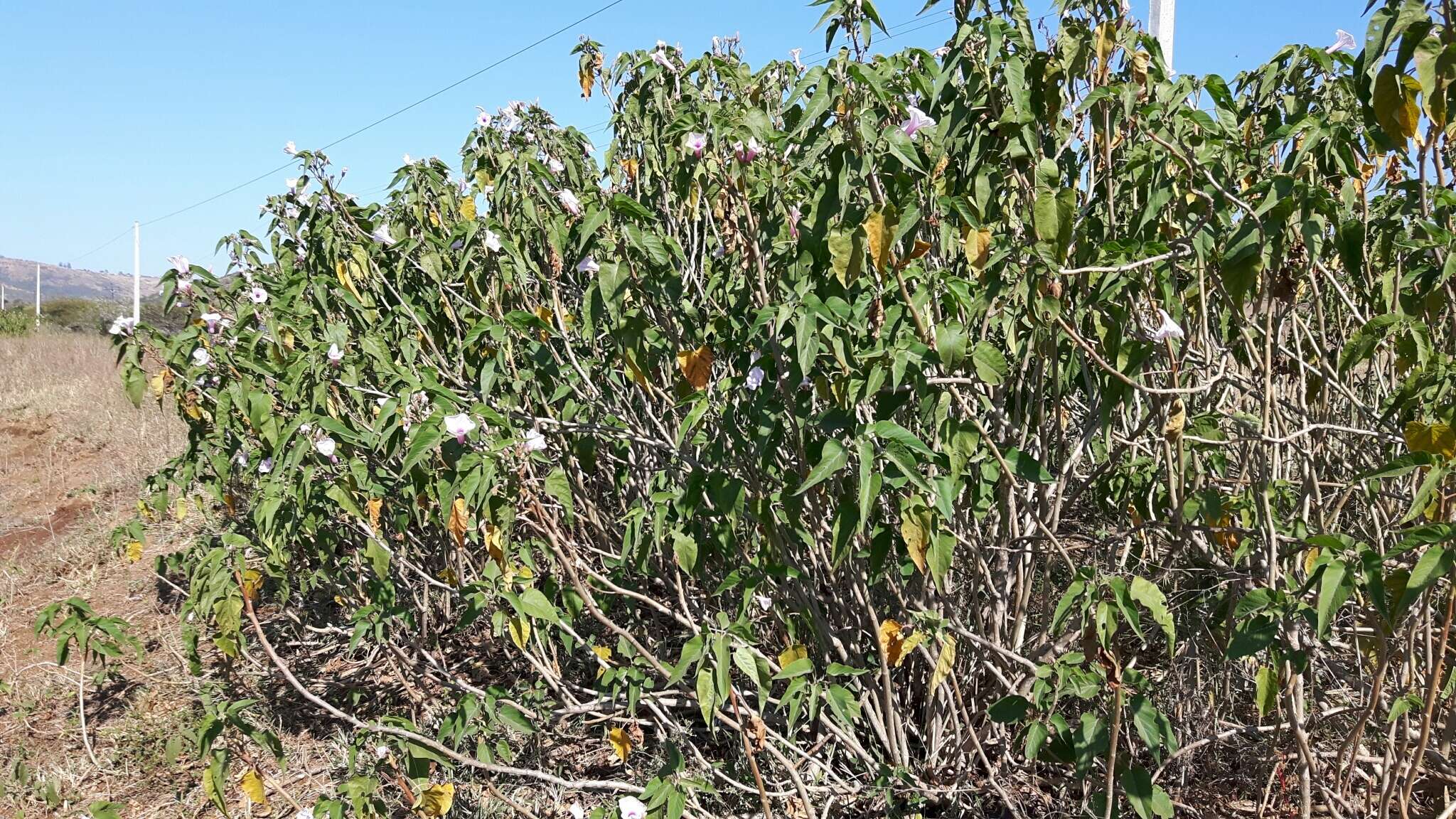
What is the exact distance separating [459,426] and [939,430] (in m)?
0.82

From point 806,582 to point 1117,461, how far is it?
68 cm

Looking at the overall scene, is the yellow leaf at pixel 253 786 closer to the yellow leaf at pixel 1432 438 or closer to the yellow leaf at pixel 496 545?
the yellow leaf at pixel 496 545

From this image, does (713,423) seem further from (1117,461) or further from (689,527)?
(1117,461)

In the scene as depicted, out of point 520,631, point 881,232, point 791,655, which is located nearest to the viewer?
point 881,232

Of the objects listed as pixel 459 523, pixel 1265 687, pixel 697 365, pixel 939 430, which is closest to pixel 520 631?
pixel 459 523

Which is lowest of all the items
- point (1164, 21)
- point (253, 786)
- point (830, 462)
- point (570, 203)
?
point (253, 786)

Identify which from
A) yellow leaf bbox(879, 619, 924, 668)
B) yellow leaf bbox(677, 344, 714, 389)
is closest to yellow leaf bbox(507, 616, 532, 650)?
yellow leaf bbox(677, 344, 714, 389)

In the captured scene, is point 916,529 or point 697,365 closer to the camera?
point 916,529

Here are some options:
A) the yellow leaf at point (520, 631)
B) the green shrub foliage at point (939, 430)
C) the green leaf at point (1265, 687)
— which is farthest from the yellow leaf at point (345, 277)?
the green leaf at point (1265, 687)

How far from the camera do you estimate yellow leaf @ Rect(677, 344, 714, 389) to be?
75.4 inches

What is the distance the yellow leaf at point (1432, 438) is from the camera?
135 centimetres

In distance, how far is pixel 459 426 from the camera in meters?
1.66

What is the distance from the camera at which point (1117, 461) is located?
1.97 m

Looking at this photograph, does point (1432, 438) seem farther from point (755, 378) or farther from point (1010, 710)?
point (755, 378)
